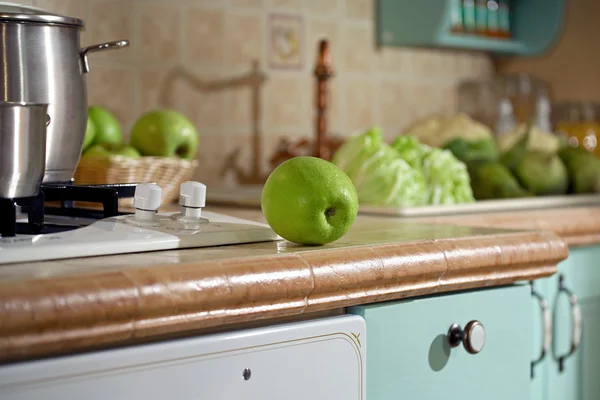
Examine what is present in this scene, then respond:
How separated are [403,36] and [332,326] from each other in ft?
4.68

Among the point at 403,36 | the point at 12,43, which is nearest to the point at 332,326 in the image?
the point at 12,43

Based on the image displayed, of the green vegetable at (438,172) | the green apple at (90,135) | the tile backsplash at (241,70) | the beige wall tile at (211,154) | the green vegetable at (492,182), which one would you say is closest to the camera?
the green apple at (90,135)

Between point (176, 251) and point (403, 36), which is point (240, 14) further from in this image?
point (176, 251)

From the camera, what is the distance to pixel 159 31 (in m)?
1.75

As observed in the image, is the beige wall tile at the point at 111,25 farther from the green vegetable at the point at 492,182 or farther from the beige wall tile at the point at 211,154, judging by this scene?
the green vegetable at the point at 492,182

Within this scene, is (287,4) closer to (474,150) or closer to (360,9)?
(360,9)

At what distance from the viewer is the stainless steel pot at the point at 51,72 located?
3.34 feet

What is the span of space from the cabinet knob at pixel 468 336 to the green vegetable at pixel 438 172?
0.51 metres

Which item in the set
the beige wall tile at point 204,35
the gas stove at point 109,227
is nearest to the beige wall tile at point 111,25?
the beige wall tile at point 204,35

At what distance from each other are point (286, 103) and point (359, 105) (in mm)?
232

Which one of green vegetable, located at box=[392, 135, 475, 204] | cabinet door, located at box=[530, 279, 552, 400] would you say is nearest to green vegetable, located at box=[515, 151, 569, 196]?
green vegetable, located at box=[392, 135, 475, 204]

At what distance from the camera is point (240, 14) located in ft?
6.15

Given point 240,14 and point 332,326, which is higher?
point 240,14

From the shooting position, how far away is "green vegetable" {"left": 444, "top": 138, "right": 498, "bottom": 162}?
1683 mm
